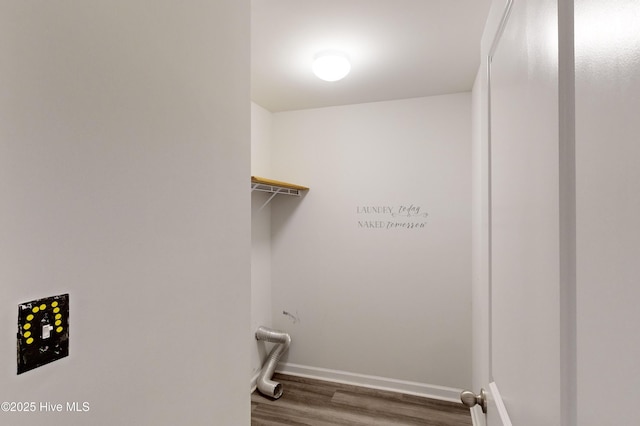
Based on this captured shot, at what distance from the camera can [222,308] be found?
3.78ft

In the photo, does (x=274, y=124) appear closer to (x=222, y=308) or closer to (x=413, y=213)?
(x=413, y=213)

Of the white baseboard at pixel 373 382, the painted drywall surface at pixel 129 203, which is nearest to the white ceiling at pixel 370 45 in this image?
the painted drywall surface at pixel 129 203

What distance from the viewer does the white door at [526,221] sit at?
43 centimetres

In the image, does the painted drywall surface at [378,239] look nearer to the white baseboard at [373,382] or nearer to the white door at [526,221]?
the white baseboard at [373,382]

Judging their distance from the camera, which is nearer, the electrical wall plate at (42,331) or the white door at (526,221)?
the white door at (526,221)

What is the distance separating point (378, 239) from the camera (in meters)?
2.92

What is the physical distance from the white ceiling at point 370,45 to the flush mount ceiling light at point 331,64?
0.15 feet

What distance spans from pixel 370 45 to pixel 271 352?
2639 millimetres

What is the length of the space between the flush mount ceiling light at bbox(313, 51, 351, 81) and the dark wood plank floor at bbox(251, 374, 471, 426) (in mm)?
2434

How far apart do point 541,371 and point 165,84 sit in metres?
1.07

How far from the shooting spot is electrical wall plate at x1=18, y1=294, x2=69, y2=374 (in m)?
0.60

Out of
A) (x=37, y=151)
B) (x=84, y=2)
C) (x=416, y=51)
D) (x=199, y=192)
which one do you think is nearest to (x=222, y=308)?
(x=199, y=192)

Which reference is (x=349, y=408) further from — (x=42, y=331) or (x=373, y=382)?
(x=42, y=331)

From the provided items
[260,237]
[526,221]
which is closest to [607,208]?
[526,221]
